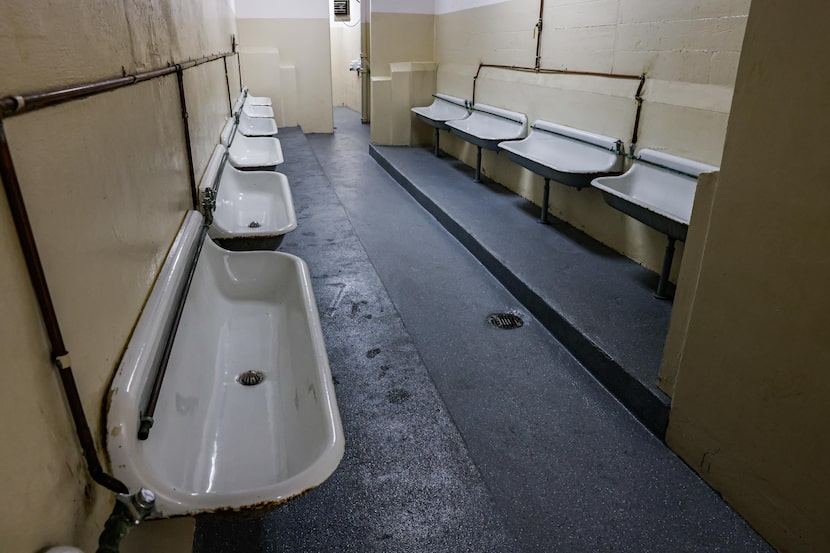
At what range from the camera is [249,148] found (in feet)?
17.9

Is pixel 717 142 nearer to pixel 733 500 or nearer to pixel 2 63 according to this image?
pixel 733 500

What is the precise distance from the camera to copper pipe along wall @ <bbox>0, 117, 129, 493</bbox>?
0.80 m

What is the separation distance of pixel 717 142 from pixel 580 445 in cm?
194

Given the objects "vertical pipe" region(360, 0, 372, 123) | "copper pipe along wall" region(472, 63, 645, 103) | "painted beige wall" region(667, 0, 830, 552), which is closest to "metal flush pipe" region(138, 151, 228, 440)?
"painted beige wall" region(667, 0, 830, 552)

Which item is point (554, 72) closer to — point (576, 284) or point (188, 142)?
point (576, 284)

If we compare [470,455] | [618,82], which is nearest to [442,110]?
[618,82]

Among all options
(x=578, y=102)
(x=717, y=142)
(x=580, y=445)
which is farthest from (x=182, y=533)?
(x=578, y=102)

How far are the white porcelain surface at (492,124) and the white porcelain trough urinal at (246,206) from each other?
2365 millimetres

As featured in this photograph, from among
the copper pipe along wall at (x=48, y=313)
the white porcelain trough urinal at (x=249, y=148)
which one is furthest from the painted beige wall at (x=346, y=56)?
the copper pipe along wall at (x=48, y=313)

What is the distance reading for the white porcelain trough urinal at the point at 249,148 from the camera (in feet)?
15.4

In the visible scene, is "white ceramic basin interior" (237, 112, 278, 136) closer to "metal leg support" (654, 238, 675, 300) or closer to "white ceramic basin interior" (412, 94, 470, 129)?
"white ceramic basin interior" (412, 94, 470, 129)

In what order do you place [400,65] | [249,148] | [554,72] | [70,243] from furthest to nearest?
[400,65] < [249,148] < [554,72] < [70,243]

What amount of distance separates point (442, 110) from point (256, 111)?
2568mm

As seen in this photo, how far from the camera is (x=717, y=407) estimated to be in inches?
80.2
